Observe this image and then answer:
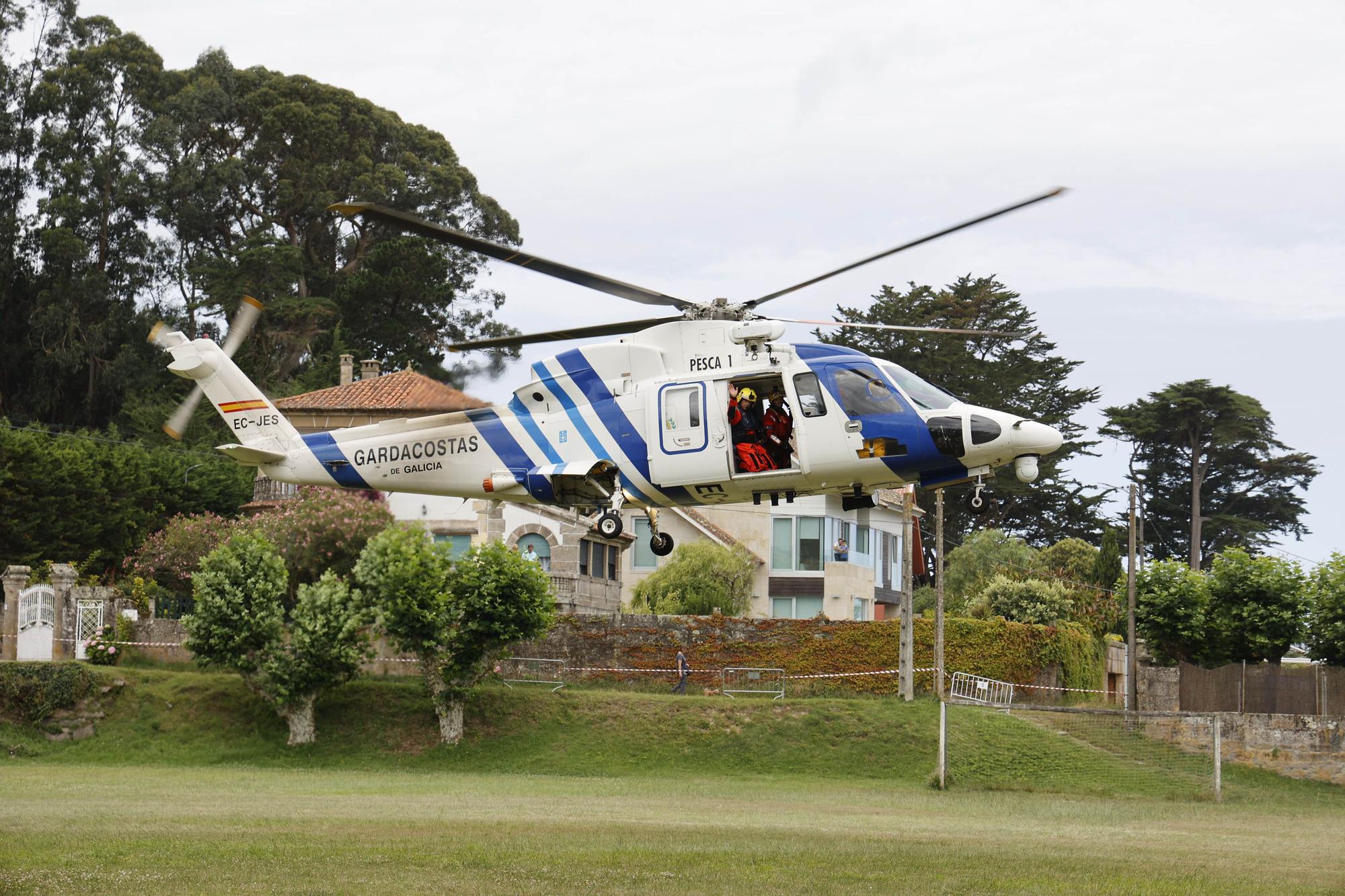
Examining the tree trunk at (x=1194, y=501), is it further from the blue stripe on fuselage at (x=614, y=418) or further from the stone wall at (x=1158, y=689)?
the blue stripe on fuselage at (x=614, y=418)

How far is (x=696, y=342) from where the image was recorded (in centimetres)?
2348

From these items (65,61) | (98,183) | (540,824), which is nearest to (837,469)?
(540,824)

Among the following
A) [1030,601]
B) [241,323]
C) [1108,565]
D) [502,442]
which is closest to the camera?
[502,442]

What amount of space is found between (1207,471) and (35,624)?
62.6 metres

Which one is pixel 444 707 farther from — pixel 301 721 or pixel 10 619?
pixel 10 619

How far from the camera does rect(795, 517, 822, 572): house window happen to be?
Answer: 69.5 meters

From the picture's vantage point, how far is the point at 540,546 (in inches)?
2258

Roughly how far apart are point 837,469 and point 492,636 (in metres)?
24.4

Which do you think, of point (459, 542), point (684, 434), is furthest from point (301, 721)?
point (684, 434)

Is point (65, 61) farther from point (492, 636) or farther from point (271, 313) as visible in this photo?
point (492, 636)

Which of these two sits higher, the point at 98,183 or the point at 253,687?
the point at 98,183

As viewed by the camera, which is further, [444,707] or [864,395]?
[444,707]

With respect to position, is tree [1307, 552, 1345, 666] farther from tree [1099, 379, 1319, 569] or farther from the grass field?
tree [1099, 379, 1319, 569]

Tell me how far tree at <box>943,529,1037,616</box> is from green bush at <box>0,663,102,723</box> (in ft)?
128
